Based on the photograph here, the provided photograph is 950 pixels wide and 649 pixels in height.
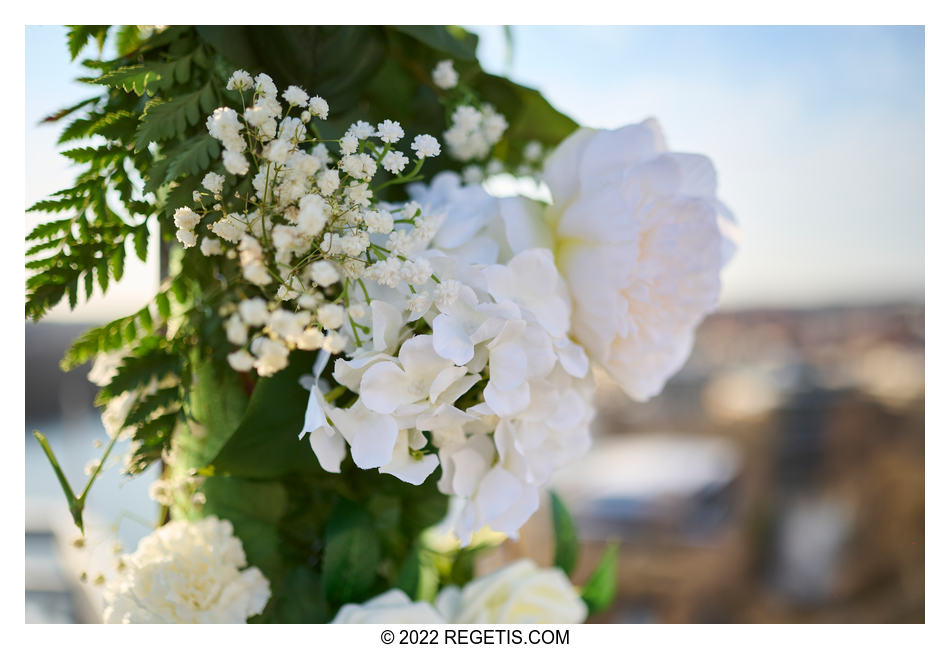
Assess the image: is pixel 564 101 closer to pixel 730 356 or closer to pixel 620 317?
pixel 620 317

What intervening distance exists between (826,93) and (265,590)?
34.6 inches

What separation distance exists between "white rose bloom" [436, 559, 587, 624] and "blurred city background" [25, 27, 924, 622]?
0.15m

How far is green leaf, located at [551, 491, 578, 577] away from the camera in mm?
473

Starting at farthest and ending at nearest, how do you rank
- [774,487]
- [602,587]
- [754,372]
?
1. [754,372]
2. [774,487]
3. [602,587]

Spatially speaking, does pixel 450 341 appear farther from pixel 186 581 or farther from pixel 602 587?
pixel 602 587

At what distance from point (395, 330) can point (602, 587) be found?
30 centimetres

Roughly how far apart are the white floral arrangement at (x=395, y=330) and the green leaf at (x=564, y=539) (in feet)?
0.21

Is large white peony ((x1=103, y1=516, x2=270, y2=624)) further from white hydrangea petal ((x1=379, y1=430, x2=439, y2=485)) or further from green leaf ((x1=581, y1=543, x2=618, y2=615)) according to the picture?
green leaf ((x1=581, y1=543, x2=618, y2=615))

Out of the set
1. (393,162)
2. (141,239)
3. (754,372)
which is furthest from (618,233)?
(754,372)

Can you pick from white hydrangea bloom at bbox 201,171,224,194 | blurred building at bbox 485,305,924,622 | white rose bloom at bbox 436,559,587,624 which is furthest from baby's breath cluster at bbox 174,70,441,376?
blurred building at bbox 485,305,924,622

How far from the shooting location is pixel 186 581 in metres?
0.32

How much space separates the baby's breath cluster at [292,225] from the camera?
0.23 metres

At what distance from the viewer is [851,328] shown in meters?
3.19
